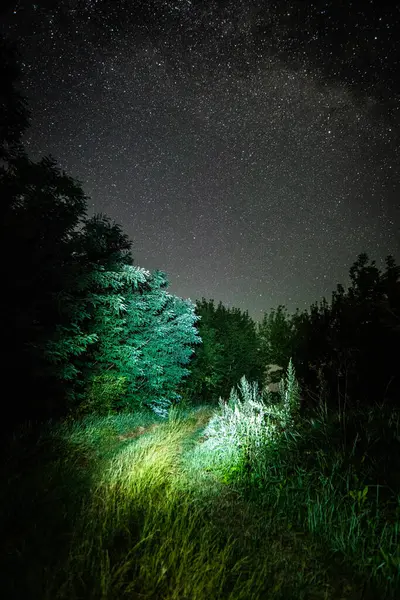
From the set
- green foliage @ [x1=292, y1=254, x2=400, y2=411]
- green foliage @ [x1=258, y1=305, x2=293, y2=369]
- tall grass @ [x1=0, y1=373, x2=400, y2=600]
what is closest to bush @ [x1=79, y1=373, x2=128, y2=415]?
tall grass @ [x1=0, y1=373, x2=400, y2=600]

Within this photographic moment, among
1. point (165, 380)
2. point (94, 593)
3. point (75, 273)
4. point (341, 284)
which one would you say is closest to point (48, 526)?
point (94, 593)

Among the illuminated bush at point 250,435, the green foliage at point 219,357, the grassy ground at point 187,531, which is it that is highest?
the green foliage at point 219,357

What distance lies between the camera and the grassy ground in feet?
5.65

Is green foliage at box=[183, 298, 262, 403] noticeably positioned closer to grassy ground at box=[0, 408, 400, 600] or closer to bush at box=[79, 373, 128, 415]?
bush at box=[79, 373, 128, 415]

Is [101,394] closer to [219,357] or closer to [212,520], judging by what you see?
[212,520]

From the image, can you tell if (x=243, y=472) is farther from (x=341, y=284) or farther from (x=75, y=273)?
(x=341, y=284)

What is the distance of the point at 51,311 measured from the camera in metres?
7.16

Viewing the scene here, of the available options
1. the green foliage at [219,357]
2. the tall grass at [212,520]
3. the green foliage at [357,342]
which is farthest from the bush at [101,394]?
the green foliage at [219,357]

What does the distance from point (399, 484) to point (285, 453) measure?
1.34 metres

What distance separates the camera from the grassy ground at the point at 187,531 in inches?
67.9

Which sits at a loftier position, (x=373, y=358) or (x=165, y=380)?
(x=373, y=358)

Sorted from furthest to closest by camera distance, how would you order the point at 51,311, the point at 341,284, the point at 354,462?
1. the point at 341,284
2. the point at 51,311
3. the point at 354,462

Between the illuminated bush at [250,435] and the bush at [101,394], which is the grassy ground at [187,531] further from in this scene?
the bush at [101,394]

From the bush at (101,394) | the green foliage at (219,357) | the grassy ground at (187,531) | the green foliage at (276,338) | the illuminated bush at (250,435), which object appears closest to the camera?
the grassy ground at (187,531)
